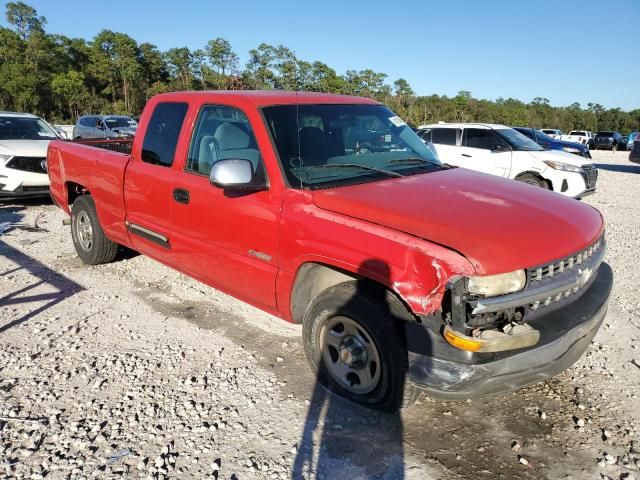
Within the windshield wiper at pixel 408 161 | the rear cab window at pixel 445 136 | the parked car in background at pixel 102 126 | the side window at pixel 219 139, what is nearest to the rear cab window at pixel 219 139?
the side window at pixel 219 139

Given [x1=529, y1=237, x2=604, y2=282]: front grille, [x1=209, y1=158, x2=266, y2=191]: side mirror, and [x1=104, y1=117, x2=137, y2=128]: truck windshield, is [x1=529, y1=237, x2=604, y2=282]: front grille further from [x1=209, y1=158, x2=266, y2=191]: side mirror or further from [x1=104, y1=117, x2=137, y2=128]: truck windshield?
[x1=104, y1=117, x2=137, y2=128]: truck windshield

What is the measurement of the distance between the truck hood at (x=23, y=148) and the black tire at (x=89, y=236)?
4159 millimetres

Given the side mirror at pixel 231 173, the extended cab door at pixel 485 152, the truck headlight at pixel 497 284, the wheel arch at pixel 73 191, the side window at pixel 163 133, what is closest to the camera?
the truck headlight at pixel 497 284

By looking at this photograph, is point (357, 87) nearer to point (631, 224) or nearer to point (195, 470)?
point (631, 224)

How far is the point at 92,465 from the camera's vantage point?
8.46ft

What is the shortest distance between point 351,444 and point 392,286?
0.93 meters

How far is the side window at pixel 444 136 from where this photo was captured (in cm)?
1128

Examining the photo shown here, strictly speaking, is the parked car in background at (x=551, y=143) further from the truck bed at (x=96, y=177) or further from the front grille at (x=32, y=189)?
the truck bed at (x=96, y=177)

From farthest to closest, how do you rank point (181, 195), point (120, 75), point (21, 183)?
point (120, 75)
point (21, 183)
point (181, 195)

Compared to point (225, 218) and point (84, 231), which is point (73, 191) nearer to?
point (84, 231)

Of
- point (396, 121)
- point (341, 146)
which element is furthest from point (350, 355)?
point (396, 121)

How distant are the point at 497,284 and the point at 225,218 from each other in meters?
1.98

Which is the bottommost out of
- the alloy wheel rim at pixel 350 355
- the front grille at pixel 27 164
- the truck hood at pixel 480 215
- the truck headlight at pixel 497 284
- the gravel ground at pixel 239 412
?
the gravel ground at pixel 239 412

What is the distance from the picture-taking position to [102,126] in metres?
20.9
